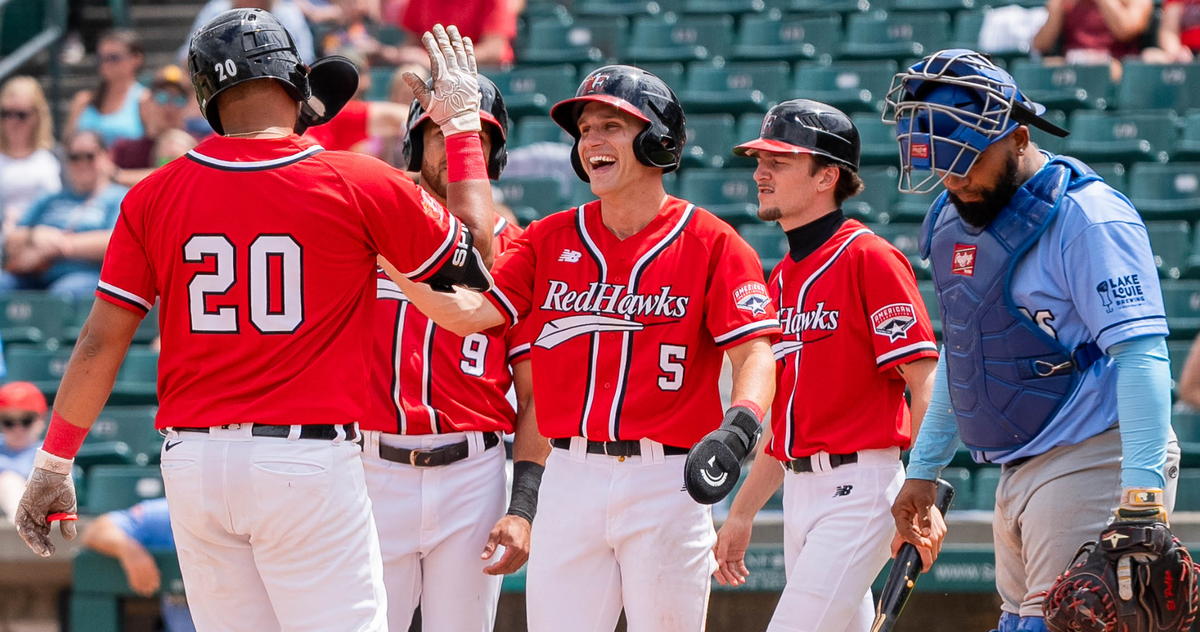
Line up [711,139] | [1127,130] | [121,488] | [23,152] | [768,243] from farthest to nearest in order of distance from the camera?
[23,152]
[711,139]
[1127,130]
[768,243]
[121,488]

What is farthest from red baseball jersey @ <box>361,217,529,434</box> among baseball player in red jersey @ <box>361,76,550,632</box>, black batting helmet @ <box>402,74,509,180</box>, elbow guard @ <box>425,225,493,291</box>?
elbow guard @ <box>425,225,493,291</box>

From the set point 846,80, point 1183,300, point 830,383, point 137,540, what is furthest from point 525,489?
point 846,80

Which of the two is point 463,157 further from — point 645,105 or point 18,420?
point 18,420

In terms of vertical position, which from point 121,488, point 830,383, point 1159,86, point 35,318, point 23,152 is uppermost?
point 1159,86

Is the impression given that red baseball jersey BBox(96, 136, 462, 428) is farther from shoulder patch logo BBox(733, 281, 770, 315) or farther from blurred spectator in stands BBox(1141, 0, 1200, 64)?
blurred spectator in stands BBox(1141, 0, 1200, 64)

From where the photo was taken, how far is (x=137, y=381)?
7188 millimetres

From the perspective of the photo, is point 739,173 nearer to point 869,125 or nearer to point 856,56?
point 869,125

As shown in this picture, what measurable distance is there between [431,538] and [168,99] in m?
5.53

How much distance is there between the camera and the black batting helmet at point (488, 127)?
383 cm

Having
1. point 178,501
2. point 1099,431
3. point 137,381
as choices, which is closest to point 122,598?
point 137,381

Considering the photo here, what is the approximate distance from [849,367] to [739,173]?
415cm

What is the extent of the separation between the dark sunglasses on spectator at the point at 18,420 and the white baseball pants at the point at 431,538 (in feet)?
10.5

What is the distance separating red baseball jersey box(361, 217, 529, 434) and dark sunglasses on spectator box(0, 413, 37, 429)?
3172 millimetres

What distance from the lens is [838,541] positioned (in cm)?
359
